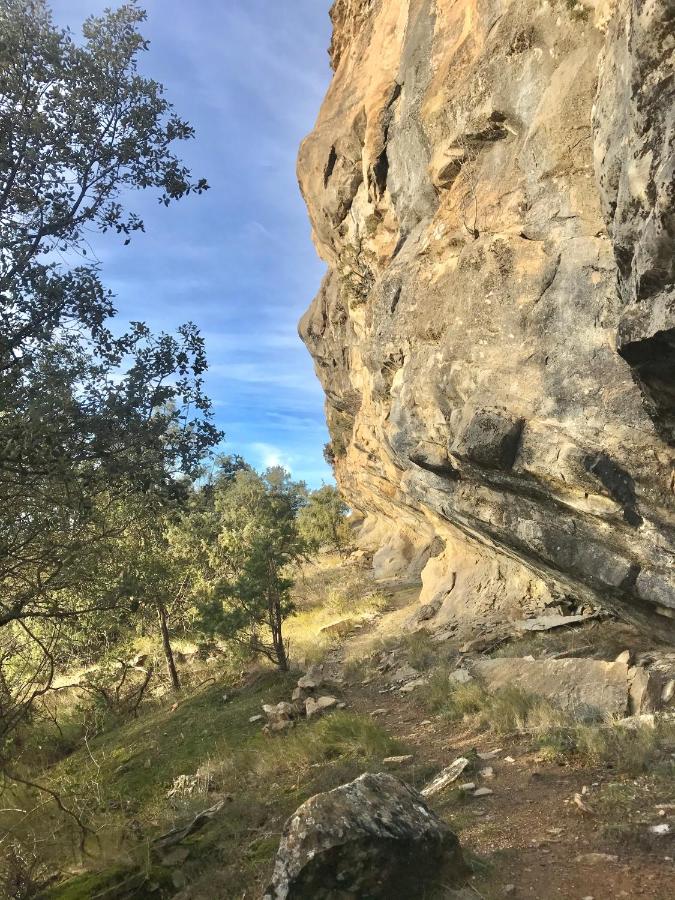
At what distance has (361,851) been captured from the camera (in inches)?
162

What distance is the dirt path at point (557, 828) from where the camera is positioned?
14.6ft

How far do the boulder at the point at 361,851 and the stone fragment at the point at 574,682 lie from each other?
13.9 ft

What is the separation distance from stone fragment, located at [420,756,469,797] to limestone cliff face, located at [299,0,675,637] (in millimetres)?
3473

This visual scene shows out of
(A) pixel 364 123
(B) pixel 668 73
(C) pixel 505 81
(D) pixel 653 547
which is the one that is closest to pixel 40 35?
(B) pixel 668 73

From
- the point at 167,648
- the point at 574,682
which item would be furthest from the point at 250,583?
the point at 574,682

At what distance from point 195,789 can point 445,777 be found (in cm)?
381

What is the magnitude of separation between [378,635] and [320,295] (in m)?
19.1

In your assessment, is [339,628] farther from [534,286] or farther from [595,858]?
[595,858]

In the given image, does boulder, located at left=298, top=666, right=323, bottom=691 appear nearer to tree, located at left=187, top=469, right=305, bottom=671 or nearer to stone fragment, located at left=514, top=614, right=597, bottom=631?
tree, located at left=187, top=469, right=305, bottom=671

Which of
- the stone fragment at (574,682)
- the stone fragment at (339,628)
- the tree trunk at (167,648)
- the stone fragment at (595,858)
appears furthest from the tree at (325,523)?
the stone fragment at (595,858)

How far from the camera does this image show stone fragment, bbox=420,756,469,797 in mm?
6702

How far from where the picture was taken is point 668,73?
15.4ft

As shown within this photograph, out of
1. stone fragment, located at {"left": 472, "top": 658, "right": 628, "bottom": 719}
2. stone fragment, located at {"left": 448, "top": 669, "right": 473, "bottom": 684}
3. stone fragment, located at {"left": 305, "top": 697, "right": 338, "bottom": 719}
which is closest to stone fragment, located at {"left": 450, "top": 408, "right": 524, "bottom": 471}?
stone fragment, located at {"left": 472, "top": 658, "right": 628, "bottom": 719}

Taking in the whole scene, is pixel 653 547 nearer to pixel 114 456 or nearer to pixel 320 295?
pixel 114 456
